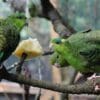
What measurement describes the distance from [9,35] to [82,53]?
128mm

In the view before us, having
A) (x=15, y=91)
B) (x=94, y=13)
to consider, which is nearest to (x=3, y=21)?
(x=94, y=13)

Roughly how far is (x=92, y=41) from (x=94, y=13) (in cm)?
64

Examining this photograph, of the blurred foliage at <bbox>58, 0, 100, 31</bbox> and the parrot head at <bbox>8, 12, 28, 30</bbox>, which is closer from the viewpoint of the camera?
the parrot head at <bbox>8, 12, 28, 30</bbox>

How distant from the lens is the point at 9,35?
576 mm

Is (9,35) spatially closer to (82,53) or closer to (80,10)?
(82,53)

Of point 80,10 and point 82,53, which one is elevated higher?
point 82,53

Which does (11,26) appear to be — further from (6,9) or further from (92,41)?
(6,9)

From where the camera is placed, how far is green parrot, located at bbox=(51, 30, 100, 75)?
602 millimetres

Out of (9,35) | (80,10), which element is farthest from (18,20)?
(80,10)

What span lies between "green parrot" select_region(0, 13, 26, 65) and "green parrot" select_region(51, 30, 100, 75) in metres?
0.07

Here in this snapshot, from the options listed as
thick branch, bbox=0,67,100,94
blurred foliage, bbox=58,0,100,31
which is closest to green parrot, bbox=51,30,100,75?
thick branch, bbox=0,67,100,94

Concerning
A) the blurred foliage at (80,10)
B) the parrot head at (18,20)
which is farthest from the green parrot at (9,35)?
the blurred foliage at (80,10)

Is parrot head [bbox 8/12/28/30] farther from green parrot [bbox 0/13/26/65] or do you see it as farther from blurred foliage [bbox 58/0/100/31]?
blurred foliage [bbox 58/0/100/31]

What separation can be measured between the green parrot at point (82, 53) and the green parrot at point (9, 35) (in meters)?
0.07
